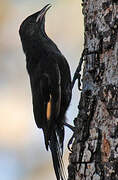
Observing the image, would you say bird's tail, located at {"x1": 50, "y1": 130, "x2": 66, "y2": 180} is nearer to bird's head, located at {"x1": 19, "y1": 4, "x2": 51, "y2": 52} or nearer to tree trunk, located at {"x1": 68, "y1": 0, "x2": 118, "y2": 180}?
tree trunk, located at {"x1": 68, "y1": 0, "x2": 118, "y2": 180}

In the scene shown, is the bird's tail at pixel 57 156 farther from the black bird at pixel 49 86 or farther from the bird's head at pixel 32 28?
the bird's head at pixel 32 28

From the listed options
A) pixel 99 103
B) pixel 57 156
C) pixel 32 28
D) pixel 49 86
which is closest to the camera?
pixel 99 103

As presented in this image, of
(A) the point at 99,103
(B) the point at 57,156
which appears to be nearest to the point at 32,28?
(B) the point at 57,156

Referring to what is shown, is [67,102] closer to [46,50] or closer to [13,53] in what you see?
[46,50]

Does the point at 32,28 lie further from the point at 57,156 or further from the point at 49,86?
the point at 57,156

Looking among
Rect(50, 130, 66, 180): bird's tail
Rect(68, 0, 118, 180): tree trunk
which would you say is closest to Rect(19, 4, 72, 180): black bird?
Rect(50, 130, 66, 180): bird's tail

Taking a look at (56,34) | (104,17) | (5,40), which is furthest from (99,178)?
(5,40)

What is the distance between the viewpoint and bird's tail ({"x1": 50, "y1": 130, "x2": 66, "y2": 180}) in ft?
16.1

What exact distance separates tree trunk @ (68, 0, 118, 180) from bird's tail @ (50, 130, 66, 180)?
0.82 metres

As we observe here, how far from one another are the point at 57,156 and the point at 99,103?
1.34 metres

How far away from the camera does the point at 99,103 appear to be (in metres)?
3.88

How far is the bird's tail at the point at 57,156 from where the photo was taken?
491 cm

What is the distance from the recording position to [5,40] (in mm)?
9258

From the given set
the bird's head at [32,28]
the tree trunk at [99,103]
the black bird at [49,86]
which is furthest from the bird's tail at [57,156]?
the bird's head at [32,28]
